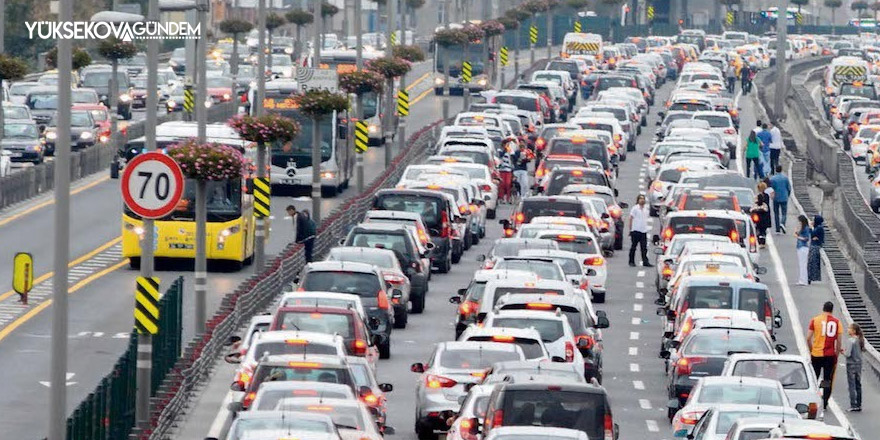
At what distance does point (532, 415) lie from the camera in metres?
26.0

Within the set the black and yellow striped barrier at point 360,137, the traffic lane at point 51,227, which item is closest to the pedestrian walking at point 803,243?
the traffic lane at point 51,227

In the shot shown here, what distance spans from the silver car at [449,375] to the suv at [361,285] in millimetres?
7310

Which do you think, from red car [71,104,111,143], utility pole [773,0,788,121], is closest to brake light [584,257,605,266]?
red car [71,104,111,143]

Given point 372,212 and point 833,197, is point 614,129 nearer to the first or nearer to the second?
point 833,197

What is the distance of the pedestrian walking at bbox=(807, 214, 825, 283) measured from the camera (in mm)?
49438

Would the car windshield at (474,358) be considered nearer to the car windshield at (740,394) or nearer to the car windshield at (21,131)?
the car windshield at (740,394)

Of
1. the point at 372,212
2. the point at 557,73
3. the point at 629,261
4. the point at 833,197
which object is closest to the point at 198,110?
the point at 372,212

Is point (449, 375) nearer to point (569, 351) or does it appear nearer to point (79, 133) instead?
point (569, 351)

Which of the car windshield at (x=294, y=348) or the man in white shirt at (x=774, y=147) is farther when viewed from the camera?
the man in white shirt at (x=774, y=147)

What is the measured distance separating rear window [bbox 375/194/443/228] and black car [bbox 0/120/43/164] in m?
19.9

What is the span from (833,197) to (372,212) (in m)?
18.9

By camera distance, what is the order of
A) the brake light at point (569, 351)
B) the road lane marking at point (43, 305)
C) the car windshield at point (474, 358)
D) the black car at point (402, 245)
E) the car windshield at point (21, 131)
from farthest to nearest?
the car windshield at point (21, 131)
the black car at point (402, 245)
the road lane marking at point (43, 305)
the brake light at point (569, 351)
the car windshield at point (474, 358)

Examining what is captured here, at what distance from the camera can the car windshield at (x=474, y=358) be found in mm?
30469

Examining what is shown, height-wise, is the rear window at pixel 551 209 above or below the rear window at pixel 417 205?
below
